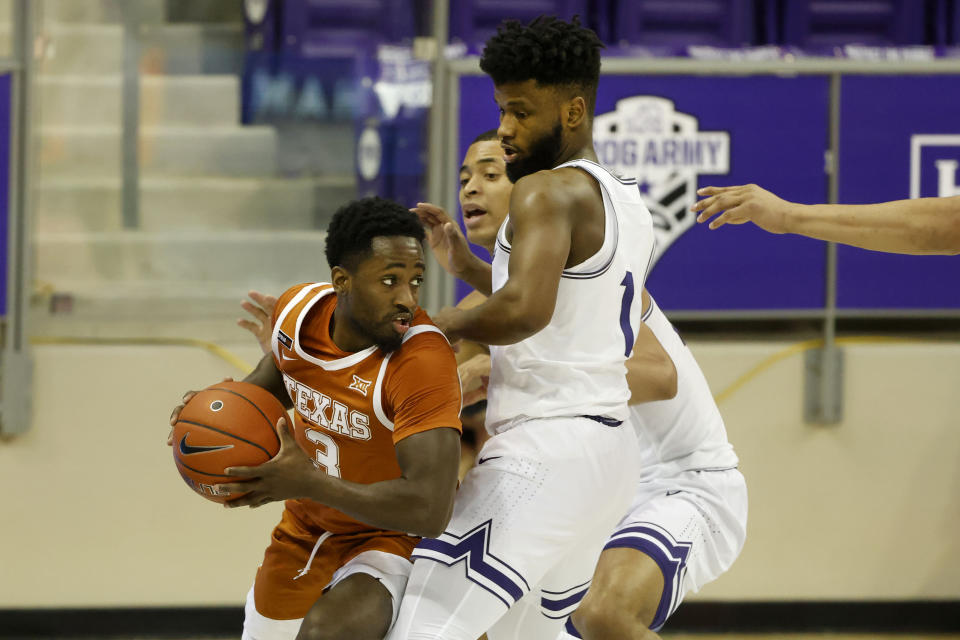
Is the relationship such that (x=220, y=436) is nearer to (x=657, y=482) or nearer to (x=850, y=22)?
(x=657, y=482)

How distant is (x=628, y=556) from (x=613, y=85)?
8.07 feet

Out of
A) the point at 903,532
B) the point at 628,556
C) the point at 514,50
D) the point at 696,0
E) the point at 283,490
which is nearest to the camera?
the point at 283,490

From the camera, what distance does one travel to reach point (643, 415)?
333 cm

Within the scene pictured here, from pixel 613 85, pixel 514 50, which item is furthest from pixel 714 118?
pixel 514 50

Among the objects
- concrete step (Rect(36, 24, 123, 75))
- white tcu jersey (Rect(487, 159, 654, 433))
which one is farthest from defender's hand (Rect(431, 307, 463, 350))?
concrete step (Rect(36, 24, 123, 75))

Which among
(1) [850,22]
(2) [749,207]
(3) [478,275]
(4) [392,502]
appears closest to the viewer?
(4) [392,502]

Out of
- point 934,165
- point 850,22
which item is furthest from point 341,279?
point 850,22

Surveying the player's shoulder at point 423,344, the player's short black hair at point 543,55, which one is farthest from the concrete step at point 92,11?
the player's shoulder at point 423,344

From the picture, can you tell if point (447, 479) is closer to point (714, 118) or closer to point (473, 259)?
point (473, 259)

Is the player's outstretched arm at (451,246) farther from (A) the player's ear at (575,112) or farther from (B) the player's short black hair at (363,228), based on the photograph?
(A) the player's ear at (575,112)

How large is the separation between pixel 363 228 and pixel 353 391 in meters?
0.36

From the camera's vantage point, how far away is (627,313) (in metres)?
2.71

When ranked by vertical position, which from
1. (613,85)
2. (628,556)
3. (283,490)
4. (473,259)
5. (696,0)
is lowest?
(628,556)

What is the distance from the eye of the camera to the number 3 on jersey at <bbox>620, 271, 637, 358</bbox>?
8.76 feet
